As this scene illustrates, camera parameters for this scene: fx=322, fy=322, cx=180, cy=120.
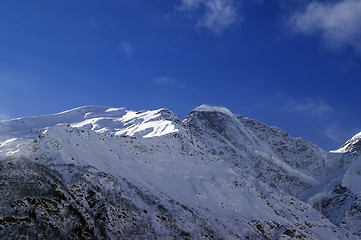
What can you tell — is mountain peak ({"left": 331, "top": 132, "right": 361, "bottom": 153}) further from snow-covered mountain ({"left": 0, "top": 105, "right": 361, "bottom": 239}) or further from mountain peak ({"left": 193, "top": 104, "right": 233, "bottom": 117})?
snow-covered mountain ({"left": 0, "top": 105, "right": 361, "bottom": 239})

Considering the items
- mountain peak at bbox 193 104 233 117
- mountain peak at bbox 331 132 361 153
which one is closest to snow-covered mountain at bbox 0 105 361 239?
mountain peak at bbox 193 104 233 117

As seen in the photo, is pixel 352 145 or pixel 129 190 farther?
pixel 352 145

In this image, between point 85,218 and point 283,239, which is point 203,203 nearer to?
point 283,239

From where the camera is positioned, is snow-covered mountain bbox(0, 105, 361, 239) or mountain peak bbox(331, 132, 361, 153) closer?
snow-covered mountain bbox(0, 105, 361, 239)

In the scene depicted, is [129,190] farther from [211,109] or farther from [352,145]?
[352,145]

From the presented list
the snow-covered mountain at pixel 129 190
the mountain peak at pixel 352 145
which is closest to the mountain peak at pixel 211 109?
the mountain peak at pixel 352 145

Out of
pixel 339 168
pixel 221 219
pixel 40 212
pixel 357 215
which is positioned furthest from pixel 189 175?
pixel 339 168

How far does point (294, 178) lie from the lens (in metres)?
110

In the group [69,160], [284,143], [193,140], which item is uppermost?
[284,143]

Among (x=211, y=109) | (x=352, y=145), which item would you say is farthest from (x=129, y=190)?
(x=352, y=145)

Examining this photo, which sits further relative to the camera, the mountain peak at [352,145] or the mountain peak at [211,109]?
the mountain peak at [352,145]

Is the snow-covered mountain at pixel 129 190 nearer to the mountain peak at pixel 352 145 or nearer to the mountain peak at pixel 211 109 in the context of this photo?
the mountain peak at pixel 211 109

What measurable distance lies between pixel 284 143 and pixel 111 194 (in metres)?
114

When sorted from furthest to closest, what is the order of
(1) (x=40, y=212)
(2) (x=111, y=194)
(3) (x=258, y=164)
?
(3) (x=258, y=164)
(2) (x=111, y=194)
(1) (x=40, y=212)
